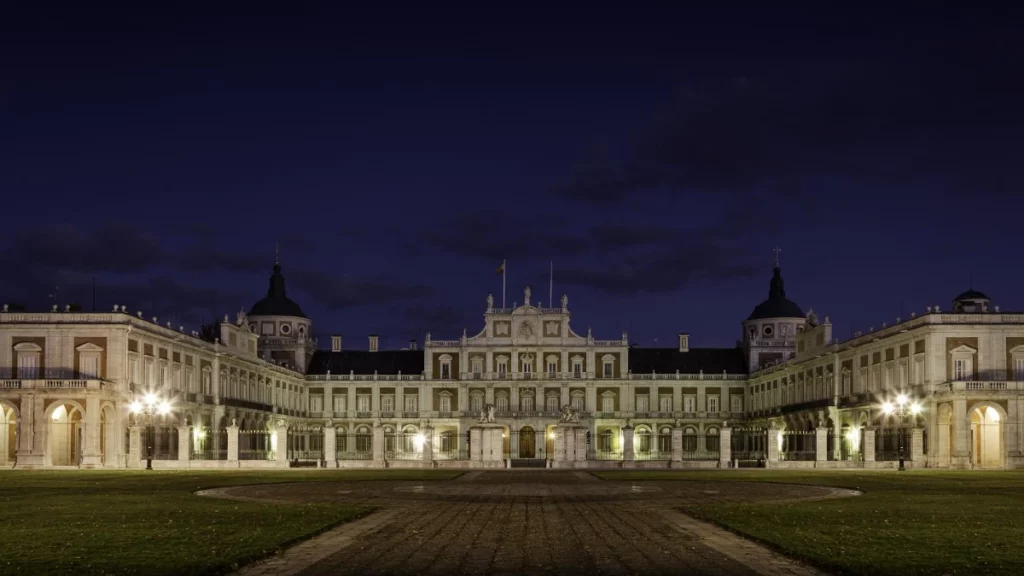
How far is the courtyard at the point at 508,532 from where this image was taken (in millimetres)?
16469

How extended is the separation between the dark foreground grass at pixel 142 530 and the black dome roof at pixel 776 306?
308ft

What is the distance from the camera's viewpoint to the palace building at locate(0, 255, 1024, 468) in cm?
6488

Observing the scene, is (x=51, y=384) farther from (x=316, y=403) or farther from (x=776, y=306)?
(x=776, y=306)

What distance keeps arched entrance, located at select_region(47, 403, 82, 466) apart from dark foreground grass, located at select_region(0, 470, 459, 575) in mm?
34777

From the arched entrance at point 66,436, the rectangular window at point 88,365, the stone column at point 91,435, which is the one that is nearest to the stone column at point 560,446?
the stone column at point 91,435

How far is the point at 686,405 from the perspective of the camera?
388ft

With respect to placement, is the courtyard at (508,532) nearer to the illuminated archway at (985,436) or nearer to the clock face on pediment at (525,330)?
the illuminated archway at (985,436)

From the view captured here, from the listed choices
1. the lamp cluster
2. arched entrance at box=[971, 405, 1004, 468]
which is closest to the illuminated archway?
arched entrance at box=[971, 405, 1004, 468]

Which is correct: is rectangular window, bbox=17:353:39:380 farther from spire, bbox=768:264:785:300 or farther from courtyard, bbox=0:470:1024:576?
spire, bbox=768:264:785:300

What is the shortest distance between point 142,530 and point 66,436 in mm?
50313

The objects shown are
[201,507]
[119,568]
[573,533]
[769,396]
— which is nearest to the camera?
[119,568]

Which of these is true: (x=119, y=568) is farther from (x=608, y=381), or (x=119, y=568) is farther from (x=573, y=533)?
(x=608, y=381)

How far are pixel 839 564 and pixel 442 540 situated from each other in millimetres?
6687

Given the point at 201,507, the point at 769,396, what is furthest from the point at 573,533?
the point at 769,396
